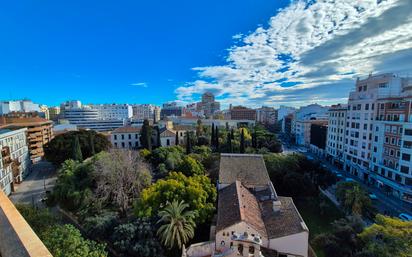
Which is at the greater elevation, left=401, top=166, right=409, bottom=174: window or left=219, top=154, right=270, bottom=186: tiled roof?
left=219, top=154, right=270, bottom=186: tiled roof

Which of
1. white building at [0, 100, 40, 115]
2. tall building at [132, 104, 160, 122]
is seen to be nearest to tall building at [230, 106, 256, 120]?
tall building at [132, 104, 160, 122]

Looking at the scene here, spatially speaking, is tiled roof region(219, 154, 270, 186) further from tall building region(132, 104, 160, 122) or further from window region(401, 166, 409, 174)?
tall building region(132, 104, 160, 122)

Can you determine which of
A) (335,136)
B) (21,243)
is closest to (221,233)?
(21,243)

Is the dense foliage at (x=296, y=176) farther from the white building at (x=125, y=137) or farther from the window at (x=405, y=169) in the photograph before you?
the white building at (x=125, y=137)

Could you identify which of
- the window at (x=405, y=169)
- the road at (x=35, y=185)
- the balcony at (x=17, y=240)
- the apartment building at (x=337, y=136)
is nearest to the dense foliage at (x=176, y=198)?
the balcony at (x=17, y=240)

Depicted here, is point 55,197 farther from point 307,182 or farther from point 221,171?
point 307,182

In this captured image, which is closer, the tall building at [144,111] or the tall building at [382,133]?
the tall building at [382,133]
